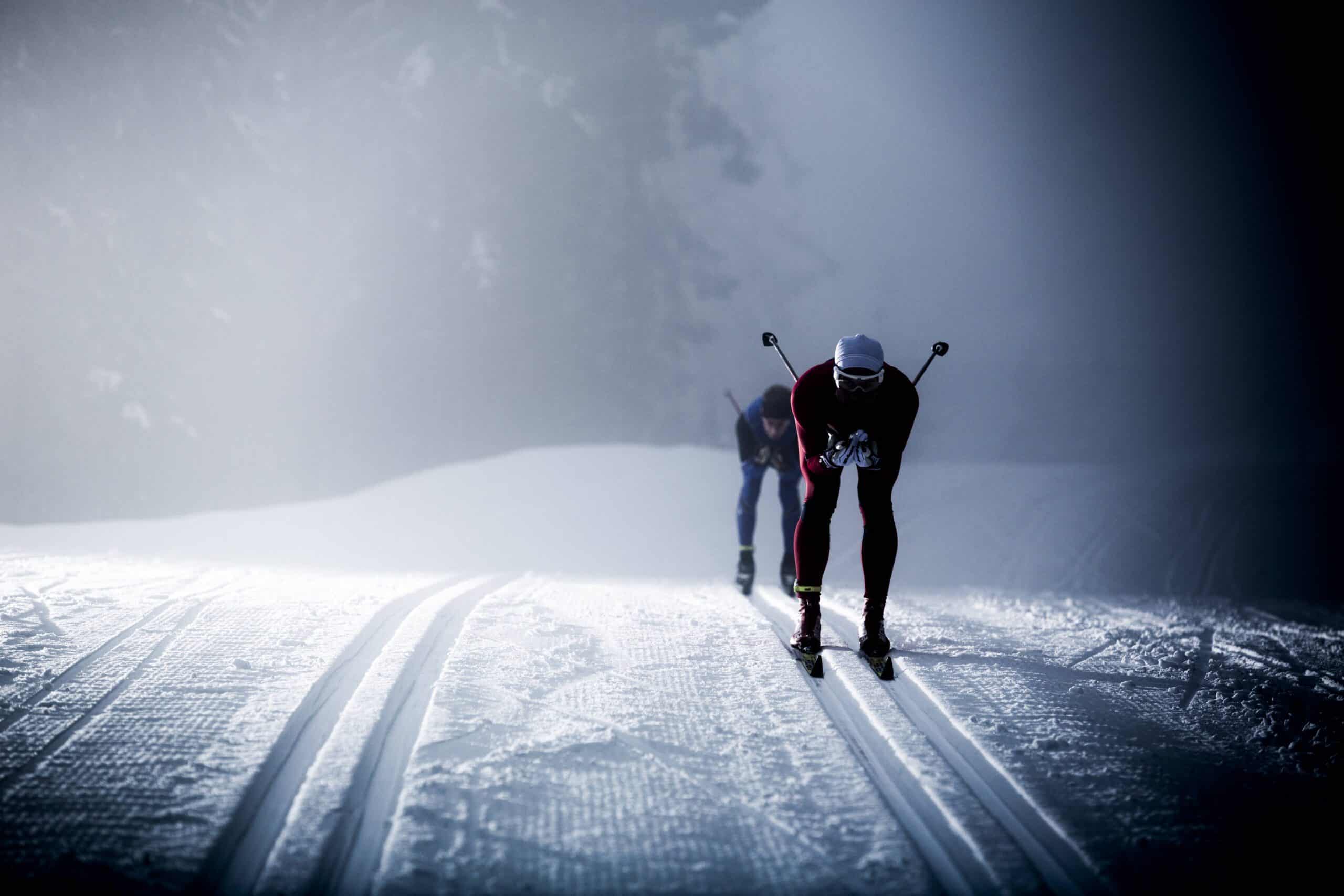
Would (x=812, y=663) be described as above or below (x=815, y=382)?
below

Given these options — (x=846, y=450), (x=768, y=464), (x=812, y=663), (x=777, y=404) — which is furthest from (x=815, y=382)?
(x=768, y=464)

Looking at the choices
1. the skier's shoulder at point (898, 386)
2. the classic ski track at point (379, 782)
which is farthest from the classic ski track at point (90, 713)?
the skier's shoulder at point (898, 386)

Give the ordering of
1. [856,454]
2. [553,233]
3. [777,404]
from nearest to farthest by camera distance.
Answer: [856,454]
[777,404]
[553,233]

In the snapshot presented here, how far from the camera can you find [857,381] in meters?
3.10

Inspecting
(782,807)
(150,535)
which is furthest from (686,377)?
(782,807)

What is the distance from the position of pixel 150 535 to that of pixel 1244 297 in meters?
23.8

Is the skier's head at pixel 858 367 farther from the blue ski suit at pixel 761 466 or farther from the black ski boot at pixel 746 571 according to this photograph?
the black ski boot at pixel 746 571

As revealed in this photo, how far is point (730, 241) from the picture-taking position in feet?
47.2

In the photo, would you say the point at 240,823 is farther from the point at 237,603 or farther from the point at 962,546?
the point at 962,546

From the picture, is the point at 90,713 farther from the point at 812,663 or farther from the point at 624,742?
the point at 812,663

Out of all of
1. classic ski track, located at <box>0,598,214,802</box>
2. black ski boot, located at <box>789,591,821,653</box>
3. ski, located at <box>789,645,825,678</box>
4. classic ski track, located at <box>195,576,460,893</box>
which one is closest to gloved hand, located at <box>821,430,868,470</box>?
black ski boot, located at <box>789,591,821,653</box>

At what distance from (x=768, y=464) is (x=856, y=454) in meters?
2.45

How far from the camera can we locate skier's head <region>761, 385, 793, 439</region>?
210 inches

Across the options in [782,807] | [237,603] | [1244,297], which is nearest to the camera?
[782,807]
